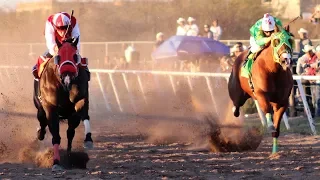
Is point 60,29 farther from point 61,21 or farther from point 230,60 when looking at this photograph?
point 230,60

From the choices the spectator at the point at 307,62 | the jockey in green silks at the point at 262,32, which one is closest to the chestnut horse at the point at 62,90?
the jockey in green silks at the point at 262,32

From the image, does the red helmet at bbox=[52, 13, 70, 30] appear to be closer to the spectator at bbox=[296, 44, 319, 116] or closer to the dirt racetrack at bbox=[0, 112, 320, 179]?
the dirt racetrack at bbox=[0, 112, 320, 179]

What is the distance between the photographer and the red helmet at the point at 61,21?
9312mm

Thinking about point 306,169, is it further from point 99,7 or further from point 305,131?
point 99,7

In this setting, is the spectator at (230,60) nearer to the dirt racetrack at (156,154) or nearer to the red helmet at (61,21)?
the dirt racetrack at (156,154)

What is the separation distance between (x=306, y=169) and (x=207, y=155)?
5.95 ft

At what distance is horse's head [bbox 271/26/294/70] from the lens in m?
9.67

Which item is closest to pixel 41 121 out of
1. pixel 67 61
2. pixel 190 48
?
pixel 67 61

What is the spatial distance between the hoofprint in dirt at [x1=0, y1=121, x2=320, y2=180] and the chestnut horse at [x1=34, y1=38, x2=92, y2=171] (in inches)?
20.9

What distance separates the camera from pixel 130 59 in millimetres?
22469

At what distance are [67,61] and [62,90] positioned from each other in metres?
0.51

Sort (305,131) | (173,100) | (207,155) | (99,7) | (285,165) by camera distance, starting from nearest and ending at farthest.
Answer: (285,165) < (207,155) < (305,131) < (173,100) < (99,7)

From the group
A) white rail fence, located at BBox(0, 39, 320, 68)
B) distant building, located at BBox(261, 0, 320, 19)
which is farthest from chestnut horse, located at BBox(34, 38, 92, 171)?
distant building, located at BBox(261, 0, 320, 19)

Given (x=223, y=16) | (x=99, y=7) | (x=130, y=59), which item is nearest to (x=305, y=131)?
(x=130, y=59)
